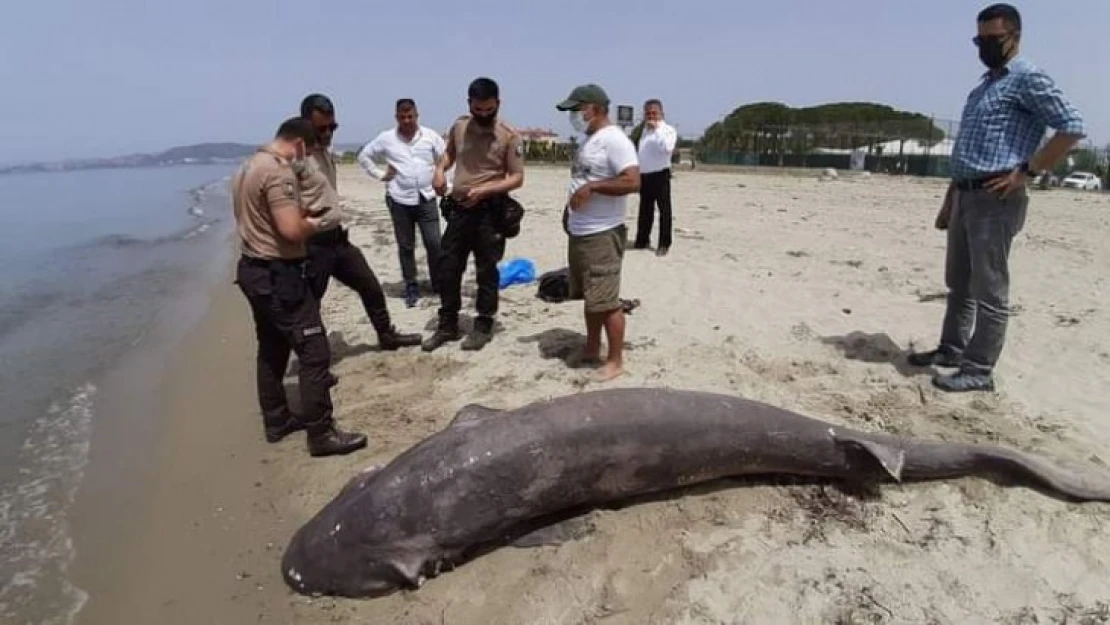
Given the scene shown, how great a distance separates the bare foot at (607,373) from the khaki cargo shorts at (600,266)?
0.46 meters

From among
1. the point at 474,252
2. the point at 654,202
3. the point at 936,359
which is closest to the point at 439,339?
the point at 474,252

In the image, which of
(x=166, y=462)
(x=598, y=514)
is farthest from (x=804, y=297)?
(x=166, y=462)

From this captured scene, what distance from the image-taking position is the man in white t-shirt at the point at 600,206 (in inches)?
201

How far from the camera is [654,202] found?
1046cm

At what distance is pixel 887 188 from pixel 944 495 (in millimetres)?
21413

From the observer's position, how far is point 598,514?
12.3ft

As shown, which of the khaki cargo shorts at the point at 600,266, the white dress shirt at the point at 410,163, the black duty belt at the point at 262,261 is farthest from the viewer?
the white dress shirt at the point at 410,163

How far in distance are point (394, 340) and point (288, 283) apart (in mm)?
2111

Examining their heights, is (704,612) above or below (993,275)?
below

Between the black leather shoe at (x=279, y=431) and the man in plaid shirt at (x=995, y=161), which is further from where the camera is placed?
the black leather shoe at (x=279, y=431)

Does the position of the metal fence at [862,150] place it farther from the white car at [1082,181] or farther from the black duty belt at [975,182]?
the black duty belt at [975,182]

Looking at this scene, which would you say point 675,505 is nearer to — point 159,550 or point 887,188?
point 159,550

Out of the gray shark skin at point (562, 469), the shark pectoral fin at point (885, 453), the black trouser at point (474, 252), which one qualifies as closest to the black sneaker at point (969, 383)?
the gray shark skin at point (562, 469)

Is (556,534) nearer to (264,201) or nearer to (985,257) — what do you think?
(264,201)
